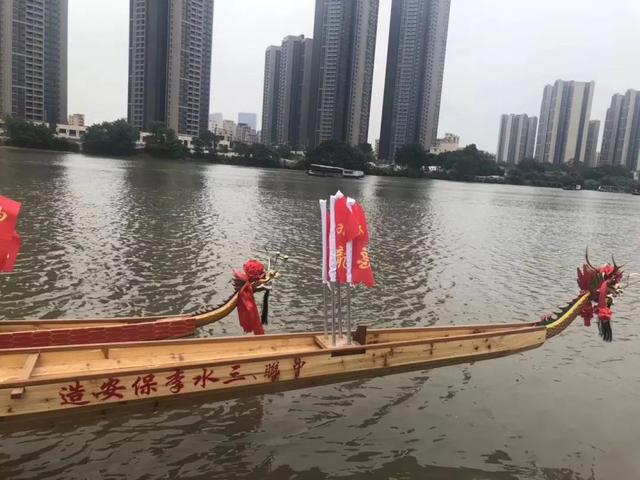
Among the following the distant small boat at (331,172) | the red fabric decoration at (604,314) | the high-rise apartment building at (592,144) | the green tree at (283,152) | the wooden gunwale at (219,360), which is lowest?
the wooden gunwale at (219,360)

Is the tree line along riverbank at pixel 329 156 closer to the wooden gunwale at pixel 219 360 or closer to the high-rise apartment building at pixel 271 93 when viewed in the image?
the high-rise apartment building at pixel 271 93

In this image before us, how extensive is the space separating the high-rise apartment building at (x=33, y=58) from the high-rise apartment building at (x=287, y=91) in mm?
56408

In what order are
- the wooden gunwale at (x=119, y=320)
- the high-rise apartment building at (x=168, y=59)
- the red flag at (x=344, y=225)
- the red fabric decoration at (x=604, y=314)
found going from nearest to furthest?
the red flag at (x=344, y=225), the wooden gunwale at (x=119, y=320), the red fabric decoration at (x=604, y=314), the high-rise apartment building at (x=168, y=59)

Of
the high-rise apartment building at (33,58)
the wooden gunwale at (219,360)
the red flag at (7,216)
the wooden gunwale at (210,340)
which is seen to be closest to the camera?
the wooden gunwale at (219,360)

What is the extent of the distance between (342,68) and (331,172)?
4170 centimetres

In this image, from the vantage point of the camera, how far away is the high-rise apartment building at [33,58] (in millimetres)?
101625

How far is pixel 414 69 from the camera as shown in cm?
12888

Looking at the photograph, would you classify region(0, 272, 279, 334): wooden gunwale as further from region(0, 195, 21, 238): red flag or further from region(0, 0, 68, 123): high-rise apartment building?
region(0, 0, 68, 123): high-rise apartment building

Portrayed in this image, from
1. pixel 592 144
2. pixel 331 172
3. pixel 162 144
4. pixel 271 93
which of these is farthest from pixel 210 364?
pixel 592 144

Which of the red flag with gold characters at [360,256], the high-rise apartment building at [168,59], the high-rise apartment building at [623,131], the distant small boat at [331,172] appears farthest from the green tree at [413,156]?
the red flag with gold characters at [360,256]

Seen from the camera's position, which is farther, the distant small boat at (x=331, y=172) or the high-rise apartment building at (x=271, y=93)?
the high-rise apartment building at (x=271, y=93)

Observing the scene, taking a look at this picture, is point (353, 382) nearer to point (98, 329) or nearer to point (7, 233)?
point (98, 329)

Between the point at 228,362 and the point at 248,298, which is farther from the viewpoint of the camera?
the point at 248,298

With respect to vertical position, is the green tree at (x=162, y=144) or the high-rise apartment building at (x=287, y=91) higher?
the high-rise apartment building at (x=287, y=91)
